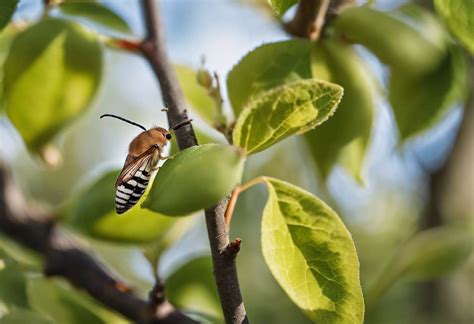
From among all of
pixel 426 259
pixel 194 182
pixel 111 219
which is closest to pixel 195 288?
pixel 111 219

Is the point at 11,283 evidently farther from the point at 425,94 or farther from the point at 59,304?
the point at 425,94

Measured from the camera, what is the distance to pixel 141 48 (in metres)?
0.84

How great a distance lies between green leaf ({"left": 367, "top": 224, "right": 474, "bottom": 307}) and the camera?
939mm

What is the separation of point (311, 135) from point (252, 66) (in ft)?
0.47

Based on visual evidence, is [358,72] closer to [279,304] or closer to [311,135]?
[311,135]

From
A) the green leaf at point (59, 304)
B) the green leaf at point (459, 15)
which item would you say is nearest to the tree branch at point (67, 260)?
the green leaf at point (59, 304)

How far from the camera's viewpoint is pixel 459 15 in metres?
0.68

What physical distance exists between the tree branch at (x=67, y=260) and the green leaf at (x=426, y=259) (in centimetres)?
26

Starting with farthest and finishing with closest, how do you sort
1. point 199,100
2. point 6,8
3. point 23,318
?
1. point 199,100
2. point 23,318
3. point 6,8

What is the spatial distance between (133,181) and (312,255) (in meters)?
0.16

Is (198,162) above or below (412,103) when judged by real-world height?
above

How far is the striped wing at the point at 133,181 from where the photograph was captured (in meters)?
0.62

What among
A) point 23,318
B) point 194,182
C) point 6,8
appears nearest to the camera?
point 194,182

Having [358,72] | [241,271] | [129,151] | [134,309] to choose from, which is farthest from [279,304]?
[129,151]
